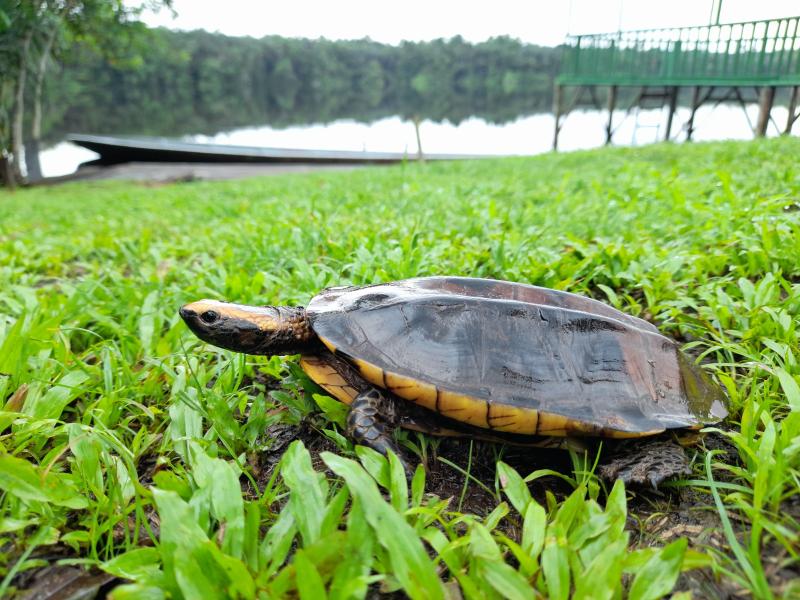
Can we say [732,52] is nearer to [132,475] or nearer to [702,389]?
[702,389]

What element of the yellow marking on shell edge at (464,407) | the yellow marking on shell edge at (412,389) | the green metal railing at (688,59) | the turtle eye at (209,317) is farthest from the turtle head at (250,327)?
the green metal railing at (688,59)

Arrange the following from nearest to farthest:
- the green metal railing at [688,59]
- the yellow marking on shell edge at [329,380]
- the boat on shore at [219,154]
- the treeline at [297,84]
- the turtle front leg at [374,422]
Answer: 1. the turtle front leg at [374,422]
2. the yellow marking on shell edge at [329,380]
3. the green metal railing at [688,59]
4. the boat on shore at [219,154]
5. the treeline at [297,84]

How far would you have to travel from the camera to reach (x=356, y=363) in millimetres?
1539

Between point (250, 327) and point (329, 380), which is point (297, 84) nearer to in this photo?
point (250, 327)

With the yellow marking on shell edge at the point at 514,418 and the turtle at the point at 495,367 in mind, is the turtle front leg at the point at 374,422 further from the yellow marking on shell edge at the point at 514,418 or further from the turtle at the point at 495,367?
the yellow marking on shell edge at the point at 514,418

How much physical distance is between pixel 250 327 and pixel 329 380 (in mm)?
338

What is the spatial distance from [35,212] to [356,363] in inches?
343

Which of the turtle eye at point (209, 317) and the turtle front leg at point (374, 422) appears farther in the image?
the turtle eye at point (209, 317)

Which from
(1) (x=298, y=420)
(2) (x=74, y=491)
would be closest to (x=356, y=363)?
(1) (x=298, y=420)

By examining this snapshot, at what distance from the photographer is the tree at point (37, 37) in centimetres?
1252

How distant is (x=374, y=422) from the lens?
4.95 ft

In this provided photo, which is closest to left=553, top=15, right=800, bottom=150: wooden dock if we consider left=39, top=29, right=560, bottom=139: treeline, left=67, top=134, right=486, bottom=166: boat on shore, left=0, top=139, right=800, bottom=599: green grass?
left=67, top=134, right=486, bottom=166: boat on shore

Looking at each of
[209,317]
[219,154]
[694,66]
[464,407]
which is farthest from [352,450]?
[219,154]

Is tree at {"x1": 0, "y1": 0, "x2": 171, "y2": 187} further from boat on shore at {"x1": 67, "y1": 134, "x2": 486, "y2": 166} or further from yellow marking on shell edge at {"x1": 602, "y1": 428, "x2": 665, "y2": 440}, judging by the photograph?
yellow marking on shell edge at {"x1": 602, "y1": 428, "x2": 665, "y2": 440}
